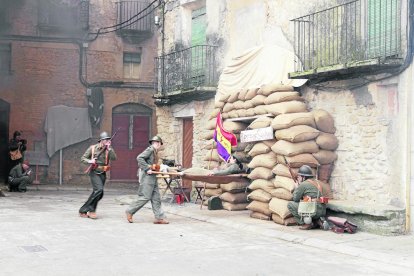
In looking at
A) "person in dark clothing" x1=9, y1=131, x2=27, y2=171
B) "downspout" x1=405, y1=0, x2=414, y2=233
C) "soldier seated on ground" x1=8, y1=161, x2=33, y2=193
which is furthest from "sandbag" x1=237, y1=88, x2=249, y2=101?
"person in dark clothing" x1=9, y1=131, x2=27, y2=171

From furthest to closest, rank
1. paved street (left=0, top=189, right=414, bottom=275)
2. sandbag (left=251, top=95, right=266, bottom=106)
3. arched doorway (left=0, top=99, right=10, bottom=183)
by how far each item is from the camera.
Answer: arched doorway (left=0, top=99, right=10, bottom=183) < sandbag (left=251, top=95, right=266, bottom=106) < paved street (left=0, top=189, right=414, bottom=275)

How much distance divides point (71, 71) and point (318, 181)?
13970 millimetres

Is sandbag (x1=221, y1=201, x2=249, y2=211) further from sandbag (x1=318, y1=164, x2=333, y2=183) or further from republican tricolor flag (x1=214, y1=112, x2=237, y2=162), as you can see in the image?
sandbag (x1=318, y1=164, x2=333, y2=183)

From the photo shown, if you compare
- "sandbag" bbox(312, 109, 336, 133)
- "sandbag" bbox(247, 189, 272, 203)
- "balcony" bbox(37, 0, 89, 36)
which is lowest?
"sandbag" bbox(247, 189, 272, 203)

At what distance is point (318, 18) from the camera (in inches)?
461

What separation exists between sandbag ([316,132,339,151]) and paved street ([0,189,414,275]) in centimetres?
170

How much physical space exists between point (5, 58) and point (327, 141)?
48.4ft

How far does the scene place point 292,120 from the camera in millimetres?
10977

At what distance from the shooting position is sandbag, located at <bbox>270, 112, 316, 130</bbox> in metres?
11.0

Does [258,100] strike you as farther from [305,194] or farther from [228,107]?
[305,194]

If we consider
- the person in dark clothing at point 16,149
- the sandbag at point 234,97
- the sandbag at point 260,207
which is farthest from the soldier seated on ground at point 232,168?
the person in dark clothing at point 16,149

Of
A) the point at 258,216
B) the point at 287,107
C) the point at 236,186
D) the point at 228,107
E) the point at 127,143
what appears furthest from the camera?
the point at 127,143

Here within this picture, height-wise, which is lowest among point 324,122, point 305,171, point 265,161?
point 305,171

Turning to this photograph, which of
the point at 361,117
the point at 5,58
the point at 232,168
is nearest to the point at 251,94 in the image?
the point at 232,168
